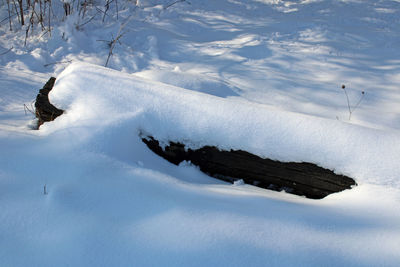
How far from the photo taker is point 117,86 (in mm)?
1828

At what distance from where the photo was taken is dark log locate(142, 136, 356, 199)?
5.09ft

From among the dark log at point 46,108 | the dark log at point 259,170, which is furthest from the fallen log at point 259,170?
the dark log at point 46,108

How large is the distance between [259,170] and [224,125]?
0.97ft

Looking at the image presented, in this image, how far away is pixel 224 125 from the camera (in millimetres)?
1651

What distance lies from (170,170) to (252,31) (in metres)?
3.37

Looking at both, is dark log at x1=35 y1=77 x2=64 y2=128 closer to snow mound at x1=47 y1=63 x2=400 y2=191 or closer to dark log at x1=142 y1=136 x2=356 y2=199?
snow mound at x1=47 y1=63 x2=400 y2=191

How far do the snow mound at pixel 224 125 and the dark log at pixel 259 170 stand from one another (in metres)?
0.04

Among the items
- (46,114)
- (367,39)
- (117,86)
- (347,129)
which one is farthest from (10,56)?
(367,39)

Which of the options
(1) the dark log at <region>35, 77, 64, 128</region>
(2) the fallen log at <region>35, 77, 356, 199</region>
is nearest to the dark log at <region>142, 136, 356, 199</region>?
(2) the fallen log at <region>35, 77, 356, 199</region>

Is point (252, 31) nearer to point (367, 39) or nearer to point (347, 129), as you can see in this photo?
point (367, 39)

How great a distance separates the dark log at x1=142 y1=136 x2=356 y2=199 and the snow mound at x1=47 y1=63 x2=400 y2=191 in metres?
0.04

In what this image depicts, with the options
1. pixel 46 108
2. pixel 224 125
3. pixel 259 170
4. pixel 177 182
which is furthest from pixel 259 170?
pixel 46 108

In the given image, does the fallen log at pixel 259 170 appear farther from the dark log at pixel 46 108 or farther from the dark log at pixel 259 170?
the dark log at pixel 46 108

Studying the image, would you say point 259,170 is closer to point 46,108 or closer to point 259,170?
point 259,170
